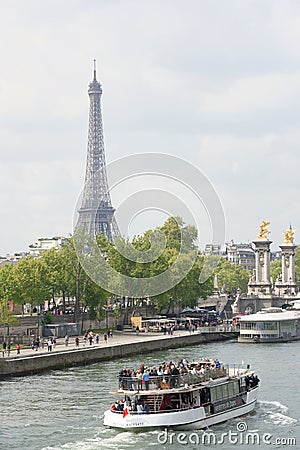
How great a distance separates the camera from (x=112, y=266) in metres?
97.7

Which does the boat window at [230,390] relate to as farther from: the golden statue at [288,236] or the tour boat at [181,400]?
the golden statue at [288,236]

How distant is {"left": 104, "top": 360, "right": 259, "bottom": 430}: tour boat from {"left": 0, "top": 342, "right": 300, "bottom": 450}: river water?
1.72 ft

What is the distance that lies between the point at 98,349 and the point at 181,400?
27658 mm

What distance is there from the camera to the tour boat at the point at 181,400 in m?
42.9

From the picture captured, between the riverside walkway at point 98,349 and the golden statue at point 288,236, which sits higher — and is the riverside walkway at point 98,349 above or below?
below

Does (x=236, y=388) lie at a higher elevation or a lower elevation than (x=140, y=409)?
higher

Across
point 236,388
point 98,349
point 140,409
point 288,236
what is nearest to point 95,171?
point 288,236

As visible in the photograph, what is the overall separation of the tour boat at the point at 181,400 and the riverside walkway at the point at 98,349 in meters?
16.8

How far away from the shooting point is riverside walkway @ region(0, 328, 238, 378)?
62.8 m

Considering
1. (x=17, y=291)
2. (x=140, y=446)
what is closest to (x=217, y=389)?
(x=140, y=446)

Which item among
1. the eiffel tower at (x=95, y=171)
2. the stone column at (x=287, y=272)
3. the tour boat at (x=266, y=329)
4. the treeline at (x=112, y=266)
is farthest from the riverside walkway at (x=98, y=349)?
the eiffel tower at (x=95, y=171)

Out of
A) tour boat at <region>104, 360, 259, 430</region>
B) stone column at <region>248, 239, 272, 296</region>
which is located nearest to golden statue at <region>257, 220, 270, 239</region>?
stone column at <region>248, 239, 272, 296</region>

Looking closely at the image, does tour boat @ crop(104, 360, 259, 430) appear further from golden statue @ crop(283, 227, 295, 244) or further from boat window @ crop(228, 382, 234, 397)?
golden statue @ crop(283, 227, 295, 244)

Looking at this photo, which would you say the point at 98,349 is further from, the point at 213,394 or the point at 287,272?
the point at 287,272
